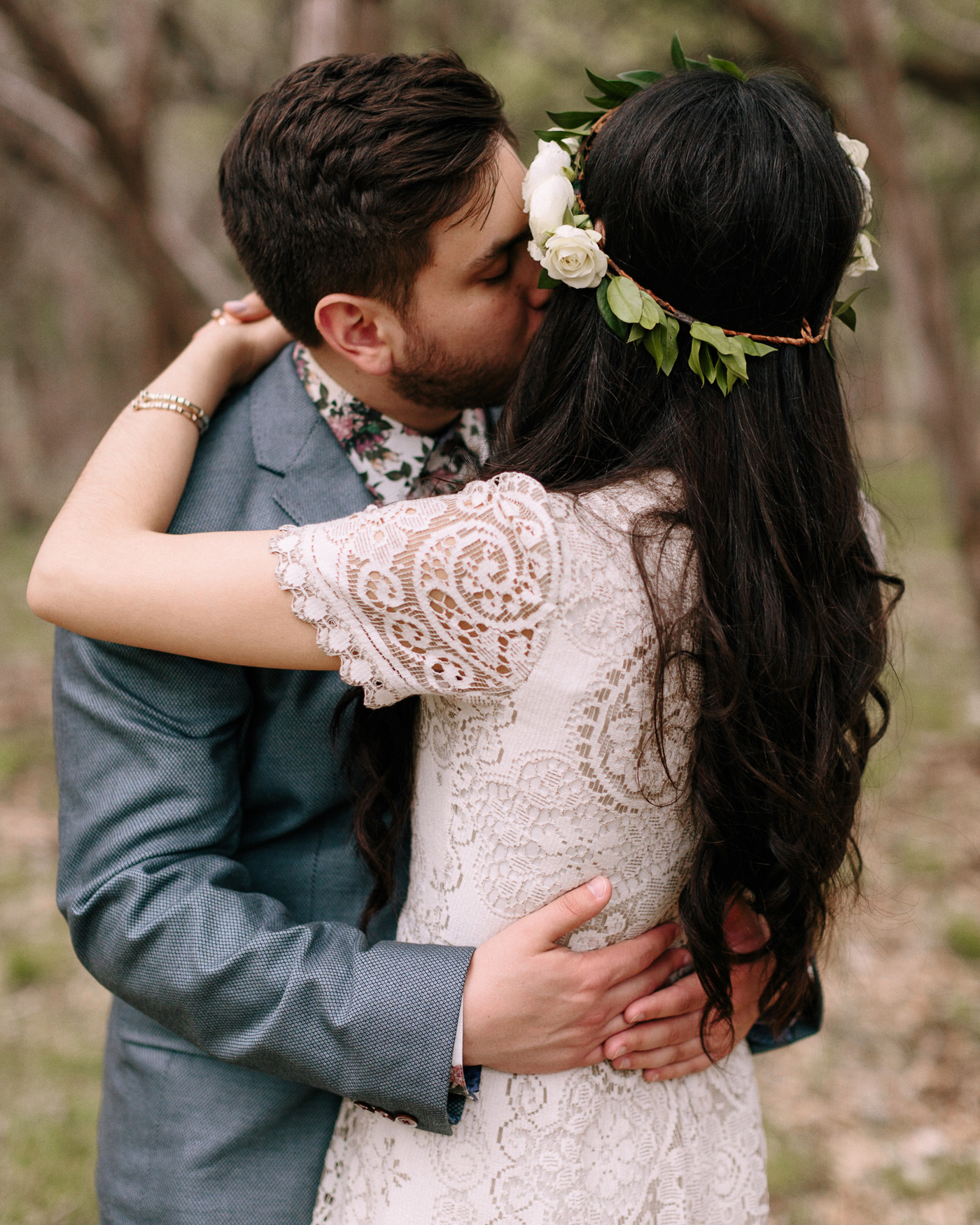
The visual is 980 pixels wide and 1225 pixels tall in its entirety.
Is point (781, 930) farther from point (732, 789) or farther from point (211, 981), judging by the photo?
point (211, 981)

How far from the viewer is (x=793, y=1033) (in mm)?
1934

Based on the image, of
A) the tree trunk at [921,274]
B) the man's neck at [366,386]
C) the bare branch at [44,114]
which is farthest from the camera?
the tree trunk at [921,274]

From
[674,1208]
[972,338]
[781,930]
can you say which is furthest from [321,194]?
[972,338]

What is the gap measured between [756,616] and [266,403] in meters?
0.91

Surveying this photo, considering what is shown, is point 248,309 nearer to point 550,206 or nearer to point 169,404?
point 169,404

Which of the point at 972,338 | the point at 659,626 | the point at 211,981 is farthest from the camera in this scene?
the point at 972,338

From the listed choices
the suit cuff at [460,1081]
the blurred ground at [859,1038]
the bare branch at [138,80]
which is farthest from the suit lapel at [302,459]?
the bare branch at [138,80]

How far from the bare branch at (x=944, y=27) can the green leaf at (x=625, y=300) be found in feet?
23.6

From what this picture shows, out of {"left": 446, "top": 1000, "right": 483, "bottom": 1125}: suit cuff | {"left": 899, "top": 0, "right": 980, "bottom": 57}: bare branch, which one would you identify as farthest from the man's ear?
{"left": 899, "top": 0, "right": 980, "bottom": 57}: bare branch

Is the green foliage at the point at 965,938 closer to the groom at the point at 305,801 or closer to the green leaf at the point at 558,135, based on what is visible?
the groom at the point at 305,801

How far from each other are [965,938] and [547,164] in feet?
13.0

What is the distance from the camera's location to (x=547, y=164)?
1.48 meters

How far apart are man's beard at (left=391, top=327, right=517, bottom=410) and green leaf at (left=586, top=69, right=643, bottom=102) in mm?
447

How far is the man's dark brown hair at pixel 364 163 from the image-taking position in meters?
1.56
